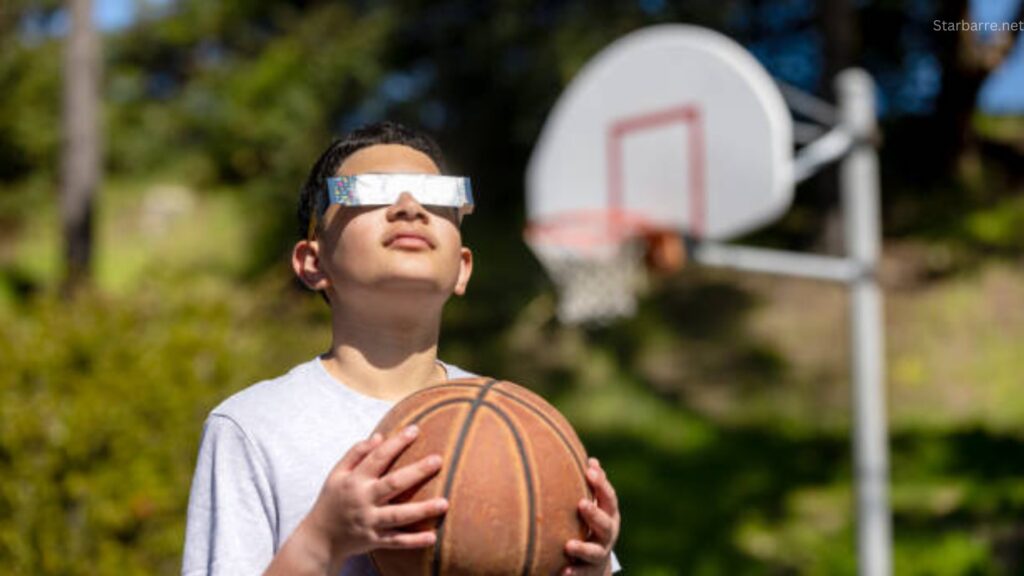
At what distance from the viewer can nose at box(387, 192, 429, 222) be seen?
212cm

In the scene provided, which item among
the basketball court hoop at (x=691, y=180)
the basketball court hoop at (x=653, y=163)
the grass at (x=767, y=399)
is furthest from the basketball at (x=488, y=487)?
the grass at (x=767, y=399)

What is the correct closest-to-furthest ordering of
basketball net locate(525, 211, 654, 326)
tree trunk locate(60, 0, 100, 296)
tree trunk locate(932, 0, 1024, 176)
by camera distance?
basketball net locate(525, 211, 654, 326), tree trunk locate(60, 0, 100, 296), tree trunk locate(932, 0, 1024, 176)

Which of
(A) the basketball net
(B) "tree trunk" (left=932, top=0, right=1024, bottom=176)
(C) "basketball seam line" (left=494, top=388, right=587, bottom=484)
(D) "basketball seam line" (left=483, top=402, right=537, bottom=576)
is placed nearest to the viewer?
(D) "basketball seam line" (left=483, top=402, right=537, bottom=576)

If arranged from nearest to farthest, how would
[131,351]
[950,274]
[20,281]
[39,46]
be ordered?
[131,351]
[950,274]
[20,281]
[39,46]

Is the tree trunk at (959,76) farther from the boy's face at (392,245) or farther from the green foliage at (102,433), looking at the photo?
the boy's face at (392,245)

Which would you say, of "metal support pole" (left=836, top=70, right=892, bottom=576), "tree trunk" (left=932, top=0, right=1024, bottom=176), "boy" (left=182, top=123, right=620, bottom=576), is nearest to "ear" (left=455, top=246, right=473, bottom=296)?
"boy" (left=182, top=123, right=620, bottom=576)

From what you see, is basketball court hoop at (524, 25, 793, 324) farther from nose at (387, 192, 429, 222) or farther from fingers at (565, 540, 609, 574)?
fingers at (565, 540, 609, 574)

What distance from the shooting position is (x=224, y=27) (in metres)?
25.8

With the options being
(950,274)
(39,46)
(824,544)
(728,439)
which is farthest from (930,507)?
(39,46)

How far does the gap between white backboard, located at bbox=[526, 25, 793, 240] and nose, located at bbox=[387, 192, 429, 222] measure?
20.3 feet

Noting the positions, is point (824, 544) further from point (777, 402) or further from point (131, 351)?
point (131, 351)

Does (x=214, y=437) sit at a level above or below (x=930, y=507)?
above

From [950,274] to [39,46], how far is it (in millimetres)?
16299

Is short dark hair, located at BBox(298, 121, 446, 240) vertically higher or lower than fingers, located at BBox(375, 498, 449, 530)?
higher
